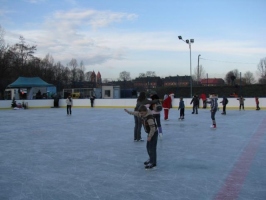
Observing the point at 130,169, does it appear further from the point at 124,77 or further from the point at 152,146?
the point at 124,77

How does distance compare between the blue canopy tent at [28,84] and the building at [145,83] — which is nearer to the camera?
the building at [145,83]

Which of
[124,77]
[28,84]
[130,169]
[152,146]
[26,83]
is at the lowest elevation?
[130,169]

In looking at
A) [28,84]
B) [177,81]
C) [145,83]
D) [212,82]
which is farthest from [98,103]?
[212,82]

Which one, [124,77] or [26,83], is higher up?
[124,77]

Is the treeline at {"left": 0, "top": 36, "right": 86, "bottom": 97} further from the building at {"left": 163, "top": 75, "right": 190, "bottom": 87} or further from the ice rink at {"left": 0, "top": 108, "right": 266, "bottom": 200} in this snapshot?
the ice rink at {"left": 0, "top": 108, "right": 266, "bottom": 200}

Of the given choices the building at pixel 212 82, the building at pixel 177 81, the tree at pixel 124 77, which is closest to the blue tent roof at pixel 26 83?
the tree at pixel 124 77

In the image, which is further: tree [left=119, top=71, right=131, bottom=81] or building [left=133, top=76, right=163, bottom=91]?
tree [left=119, top=71, right=131, bottom=81]

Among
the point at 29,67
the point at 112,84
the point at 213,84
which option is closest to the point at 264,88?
the point at 213,84

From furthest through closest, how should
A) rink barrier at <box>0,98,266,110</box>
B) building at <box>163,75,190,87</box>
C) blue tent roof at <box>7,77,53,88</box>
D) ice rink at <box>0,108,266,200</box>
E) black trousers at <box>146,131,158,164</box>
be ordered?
blue tent roof at <box>7,77,53,88</box> < building at <box>163,75,190,87</box> < rink barrier at <box>0,98,266,110</box> < black trousers at <box>146,131,158,164</box> < ice rink at <box>0,108,266,200</box>

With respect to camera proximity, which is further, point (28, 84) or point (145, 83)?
point (28, 84)

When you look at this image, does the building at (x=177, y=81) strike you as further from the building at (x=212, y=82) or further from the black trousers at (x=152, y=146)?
the black trousers at (x=152, y=146)

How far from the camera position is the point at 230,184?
4.73 metres

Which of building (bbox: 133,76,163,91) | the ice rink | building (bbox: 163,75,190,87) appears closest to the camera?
the ice rink

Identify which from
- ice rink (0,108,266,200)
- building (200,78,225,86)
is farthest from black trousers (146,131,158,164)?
building (200,78,225,86)
